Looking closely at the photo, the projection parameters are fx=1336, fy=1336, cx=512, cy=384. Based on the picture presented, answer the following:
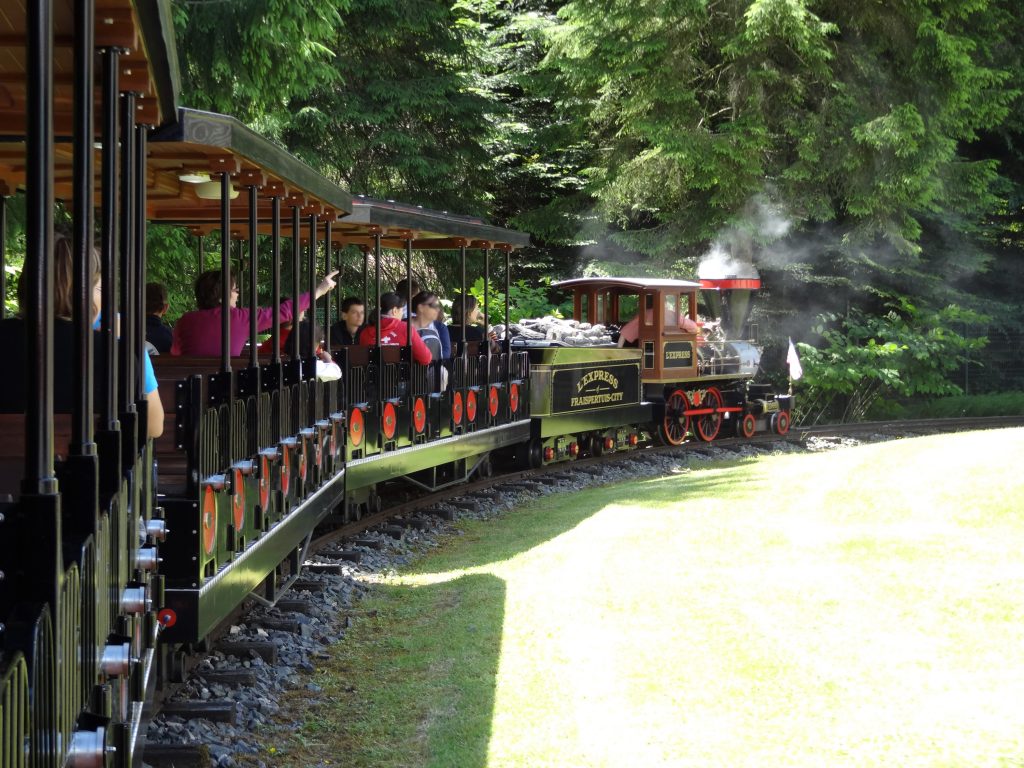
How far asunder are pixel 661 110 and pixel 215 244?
952 centimetres

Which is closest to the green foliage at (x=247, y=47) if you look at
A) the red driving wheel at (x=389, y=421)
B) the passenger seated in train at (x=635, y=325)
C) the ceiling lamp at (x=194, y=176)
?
the red driving wheel at (x=389, y=421)

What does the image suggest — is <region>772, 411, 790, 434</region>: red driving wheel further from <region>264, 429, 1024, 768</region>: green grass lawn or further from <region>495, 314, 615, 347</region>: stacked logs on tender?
<region>264, 429, 1024, 768</region>: green grass lawn

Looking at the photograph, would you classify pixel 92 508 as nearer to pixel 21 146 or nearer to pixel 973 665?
pixel 21 146

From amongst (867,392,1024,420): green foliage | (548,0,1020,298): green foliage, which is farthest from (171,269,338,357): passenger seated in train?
(867,392,1024,420): green foliage

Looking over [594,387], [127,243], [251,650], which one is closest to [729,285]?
[594,387]

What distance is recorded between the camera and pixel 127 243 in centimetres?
455

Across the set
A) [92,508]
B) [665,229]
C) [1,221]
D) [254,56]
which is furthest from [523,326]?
[92,508]

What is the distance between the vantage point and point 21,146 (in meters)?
6.02

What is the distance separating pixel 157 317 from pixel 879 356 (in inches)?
832

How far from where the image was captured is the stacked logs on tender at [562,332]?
1791 cm

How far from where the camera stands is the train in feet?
8.71

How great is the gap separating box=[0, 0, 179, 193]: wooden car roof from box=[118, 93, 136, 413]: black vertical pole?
0.37 feet

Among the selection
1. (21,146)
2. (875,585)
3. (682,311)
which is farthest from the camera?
(682,311)

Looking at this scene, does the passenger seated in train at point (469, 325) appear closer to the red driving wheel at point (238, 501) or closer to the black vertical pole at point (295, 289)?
the black vertical pole at point (295, 289)
